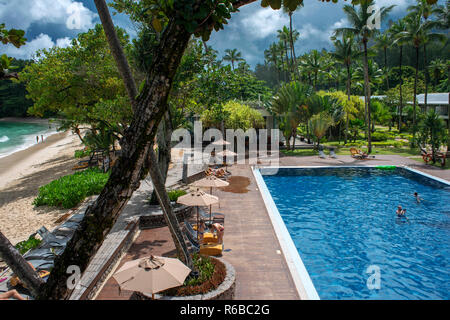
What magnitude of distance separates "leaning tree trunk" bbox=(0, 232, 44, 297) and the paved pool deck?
4994mm

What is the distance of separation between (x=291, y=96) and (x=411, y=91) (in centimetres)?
3396

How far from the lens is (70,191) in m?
16.8

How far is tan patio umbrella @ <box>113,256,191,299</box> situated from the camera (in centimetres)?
639

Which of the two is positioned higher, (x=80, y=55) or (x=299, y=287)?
(x=80, y=55)

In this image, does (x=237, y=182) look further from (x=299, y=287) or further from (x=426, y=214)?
(x=299, y=287)

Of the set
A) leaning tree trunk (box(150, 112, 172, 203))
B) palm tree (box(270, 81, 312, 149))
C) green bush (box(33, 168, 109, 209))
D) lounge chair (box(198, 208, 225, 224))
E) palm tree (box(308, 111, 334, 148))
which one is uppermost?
palm tree (box(270, 81, 312, 149))

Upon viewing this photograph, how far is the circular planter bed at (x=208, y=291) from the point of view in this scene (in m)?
7.35

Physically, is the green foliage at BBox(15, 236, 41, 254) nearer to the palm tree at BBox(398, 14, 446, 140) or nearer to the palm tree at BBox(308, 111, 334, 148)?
the palm tree at BBox(308, 111, 334, 148)

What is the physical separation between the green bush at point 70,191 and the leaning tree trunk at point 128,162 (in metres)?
14.1

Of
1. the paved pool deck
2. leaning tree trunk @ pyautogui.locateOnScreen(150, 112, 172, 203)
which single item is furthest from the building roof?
leaning tree trunk @ pyautogui.locateOnScreen(150, 112, 172, 203)

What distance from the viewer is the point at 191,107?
1681 cm

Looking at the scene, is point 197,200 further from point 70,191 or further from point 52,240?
point 70,191

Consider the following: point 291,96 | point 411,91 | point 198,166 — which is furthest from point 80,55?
point 411,91

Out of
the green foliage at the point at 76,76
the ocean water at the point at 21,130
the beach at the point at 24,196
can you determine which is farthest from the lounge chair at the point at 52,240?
the ocean water at the point at 21,130
